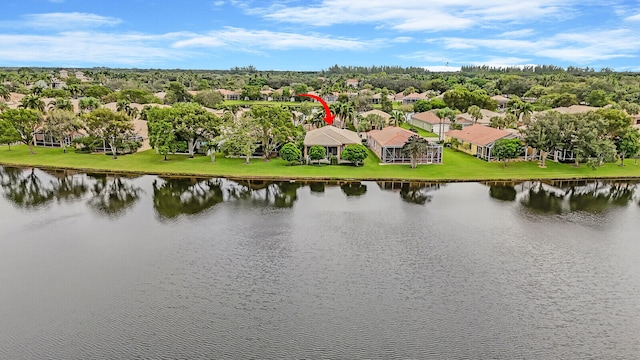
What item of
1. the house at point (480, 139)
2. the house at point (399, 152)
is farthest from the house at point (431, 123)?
the house at point (399, 152)

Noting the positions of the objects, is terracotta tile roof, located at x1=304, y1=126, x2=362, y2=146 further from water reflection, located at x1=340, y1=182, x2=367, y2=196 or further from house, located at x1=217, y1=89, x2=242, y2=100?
house, located at x1=217, y1=89, x2=242, y2=100

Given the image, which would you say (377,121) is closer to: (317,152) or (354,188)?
(317,152)

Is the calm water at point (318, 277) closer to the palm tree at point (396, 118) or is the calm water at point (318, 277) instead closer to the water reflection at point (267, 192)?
the water reflection at point (267, 192)

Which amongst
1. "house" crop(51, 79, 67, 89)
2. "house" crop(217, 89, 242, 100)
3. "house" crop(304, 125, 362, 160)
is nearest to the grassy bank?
"house" crop(304, 125, 362, 160)

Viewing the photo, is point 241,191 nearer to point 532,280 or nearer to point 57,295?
point 57,295

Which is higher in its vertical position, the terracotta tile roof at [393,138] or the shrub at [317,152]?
the terracotta tile roof at [393,138]
